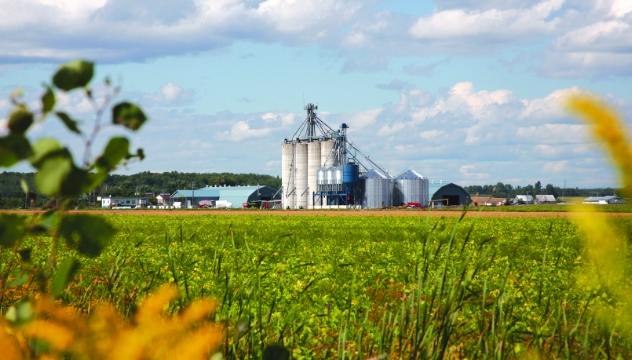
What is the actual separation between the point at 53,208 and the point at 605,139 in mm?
903

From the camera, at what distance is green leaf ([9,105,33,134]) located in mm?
1028

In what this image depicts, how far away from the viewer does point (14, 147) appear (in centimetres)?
98

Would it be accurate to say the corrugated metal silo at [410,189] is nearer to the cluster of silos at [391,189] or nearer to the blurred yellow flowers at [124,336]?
the cluster of silos at [391,189]

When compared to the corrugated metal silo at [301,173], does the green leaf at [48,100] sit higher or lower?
lower

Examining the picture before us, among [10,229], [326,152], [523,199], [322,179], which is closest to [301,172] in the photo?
[326,152]

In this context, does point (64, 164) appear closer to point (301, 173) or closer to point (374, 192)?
point (374, 192)

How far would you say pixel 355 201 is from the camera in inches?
2628

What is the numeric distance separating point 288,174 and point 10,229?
73.9 m

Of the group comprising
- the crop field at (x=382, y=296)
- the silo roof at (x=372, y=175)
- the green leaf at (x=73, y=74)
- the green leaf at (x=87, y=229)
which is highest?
the silo roof at (x=372, y=175)

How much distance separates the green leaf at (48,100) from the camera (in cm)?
101

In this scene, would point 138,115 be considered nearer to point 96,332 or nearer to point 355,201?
point 96,332

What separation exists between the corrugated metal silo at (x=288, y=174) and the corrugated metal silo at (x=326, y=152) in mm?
4708

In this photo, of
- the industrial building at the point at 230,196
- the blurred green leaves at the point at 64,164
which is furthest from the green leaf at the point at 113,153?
the industrial building at the point at 230,196

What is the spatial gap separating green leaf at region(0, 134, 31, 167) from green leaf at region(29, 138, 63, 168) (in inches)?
0.8
